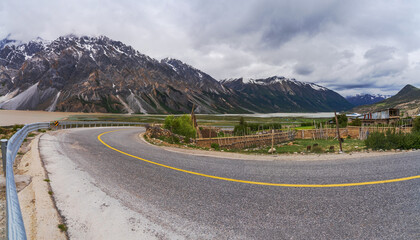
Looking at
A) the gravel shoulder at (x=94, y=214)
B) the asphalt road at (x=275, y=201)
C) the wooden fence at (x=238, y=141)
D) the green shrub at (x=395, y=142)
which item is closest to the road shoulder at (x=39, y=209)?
the gravel shoulder at (x=94, y=214)

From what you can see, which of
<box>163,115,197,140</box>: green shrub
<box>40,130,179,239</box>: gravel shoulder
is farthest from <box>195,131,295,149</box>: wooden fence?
<box>40,130,179,239</box>: gravel shoulder

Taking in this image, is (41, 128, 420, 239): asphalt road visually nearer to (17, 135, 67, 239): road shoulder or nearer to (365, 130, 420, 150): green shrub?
(17, 135, 67, 239): road shoulder

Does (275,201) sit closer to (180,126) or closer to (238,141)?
(238,141)

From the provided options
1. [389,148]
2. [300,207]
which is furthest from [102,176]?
[389,148]

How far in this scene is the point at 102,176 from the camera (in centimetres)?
721

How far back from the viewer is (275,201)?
16.6 ft

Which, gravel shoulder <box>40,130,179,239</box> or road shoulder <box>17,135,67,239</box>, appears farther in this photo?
gravel shoulder <box>40,130,179,239</box>

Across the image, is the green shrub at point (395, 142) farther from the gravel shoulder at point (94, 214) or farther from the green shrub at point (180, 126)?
the green shrub at point (180, 126)

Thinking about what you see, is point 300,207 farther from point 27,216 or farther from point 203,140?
point 203,140

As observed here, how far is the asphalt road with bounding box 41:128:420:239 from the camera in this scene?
12.7ft

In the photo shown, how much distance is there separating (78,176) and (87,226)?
3.58 m

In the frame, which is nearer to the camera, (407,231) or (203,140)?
(407,231)

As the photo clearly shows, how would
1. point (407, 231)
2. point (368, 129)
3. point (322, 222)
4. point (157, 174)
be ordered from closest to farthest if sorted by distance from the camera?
1. point (407, 231)
2. point (322, 222)
3. point (157, 174)
4. point (368, 129)

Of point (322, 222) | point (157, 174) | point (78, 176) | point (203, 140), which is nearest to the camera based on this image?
point (322, 222)
